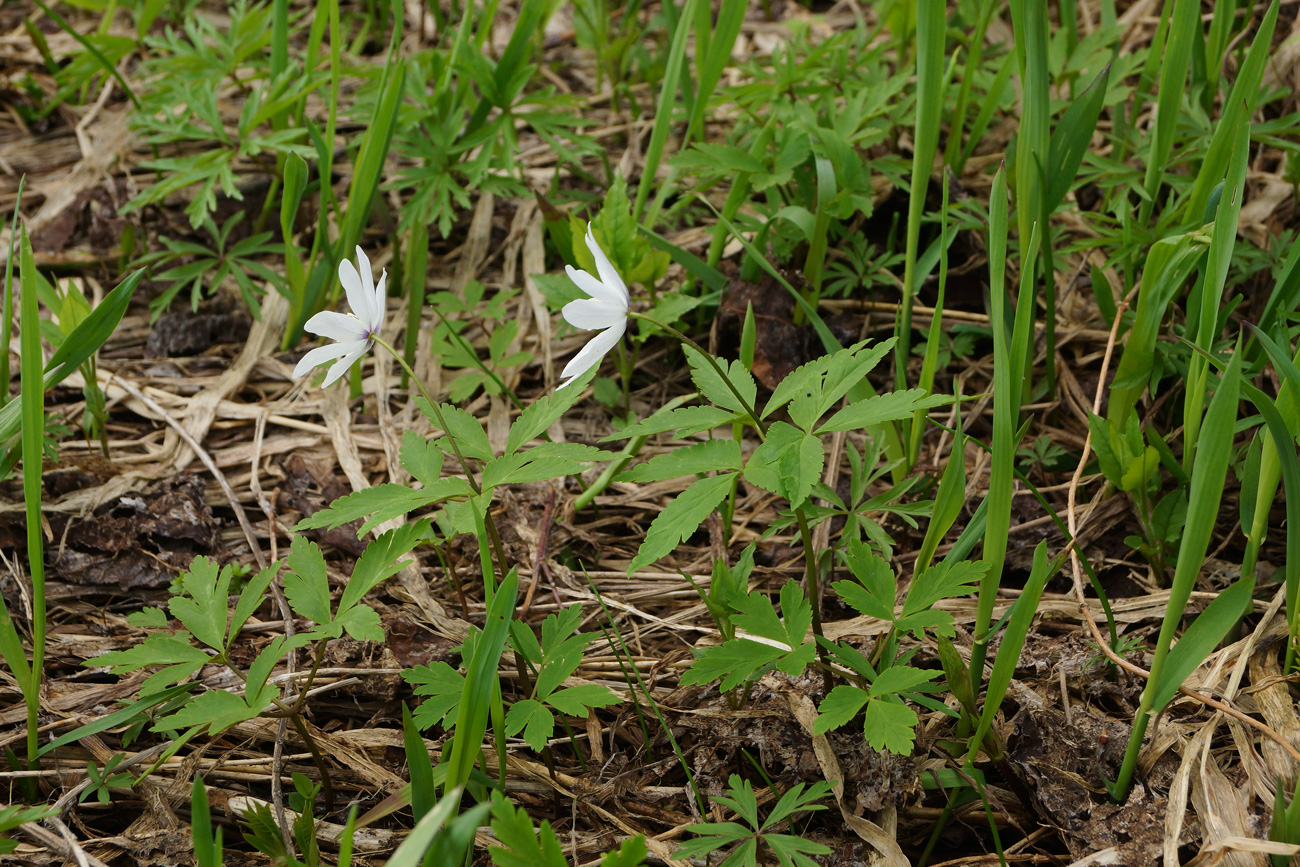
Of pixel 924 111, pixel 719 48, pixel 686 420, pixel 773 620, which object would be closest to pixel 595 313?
pixel 686 420

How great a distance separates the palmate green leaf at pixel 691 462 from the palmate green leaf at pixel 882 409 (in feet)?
0.42

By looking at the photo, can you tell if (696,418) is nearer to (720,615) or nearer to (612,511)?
(720,615)

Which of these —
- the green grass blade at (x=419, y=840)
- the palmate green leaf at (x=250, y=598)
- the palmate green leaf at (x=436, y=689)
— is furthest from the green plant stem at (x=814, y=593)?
the palmate green leaf at (x=250, y=598)

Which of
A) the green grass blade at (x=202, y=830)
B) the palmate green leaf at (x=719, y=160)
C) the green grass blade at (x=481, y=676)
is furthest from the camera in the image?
the palmate green leaf at (x=719, y=160)

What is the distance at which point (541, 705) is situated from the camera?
Answer: 4.25ft

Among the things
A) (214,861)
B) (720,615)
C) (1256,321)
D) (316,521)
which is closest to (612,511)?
(720,615)

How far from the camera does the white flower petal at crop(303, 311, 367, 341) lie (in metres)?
1.32

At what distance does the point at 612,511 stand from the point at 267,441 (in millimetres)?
807

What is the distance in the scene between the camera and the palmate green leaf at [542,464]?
4.26 feet

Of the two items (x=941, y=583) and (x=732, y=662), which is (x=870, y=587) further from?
(x=732, y=662)

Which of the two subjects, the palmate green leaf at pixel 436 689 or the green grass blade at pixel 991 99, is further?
the green grass blade at pixel 991 99

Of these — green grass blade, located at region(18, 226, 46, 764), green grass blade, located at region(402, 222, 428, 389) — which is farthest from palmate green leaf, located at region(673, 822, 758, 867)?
green grass blade, located at region(402, 222, 428, 389)

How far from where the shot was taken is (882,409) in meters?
1.27

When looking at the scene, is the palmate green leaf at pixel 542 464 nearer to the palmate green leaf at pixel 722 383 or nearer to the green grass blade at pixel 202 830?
the palmate green leaf at pixel 722 383
